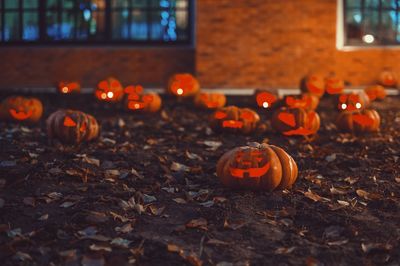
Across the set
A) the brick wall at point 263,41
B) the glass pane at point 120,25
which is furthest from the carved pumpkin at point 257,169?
the glass pane at point 120,25

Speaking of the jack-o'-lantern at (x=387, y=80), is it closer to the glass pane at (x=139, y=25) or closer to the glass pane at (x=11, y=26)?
the glass pane at (x=139, y=25)

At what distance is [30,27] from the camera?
1355 centimetres

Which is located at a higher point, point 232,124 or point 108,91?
→ point 108,91

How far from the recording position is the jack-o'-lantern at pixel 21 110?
7.76 metres

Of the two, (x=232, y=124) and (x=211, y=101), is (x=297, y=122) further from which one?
(x=211, y=101)

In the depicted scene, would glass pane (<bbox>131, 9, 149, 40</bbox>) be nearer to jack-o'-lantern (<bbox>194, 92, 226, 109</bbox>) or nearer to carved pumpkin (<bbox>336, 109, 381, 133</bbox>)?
jack-o'-lantern (<bbox>194, 92, 226, 109</bbox>)

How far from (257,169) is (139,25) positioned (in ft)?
30.4

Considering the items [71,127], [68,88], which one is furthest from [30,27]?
[71,127]

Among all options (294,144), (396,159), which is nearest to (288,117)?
(294,144)

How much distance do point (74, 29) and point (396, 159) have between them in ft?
29.4

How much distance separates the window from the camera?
13.3 meters

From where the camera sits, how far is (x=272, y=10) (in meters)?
12.5

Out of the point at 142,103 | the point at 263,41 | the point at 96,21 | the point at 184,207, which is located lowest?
the point at 184,207

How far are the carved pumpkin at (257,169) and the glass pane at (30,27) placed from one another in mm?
9734
